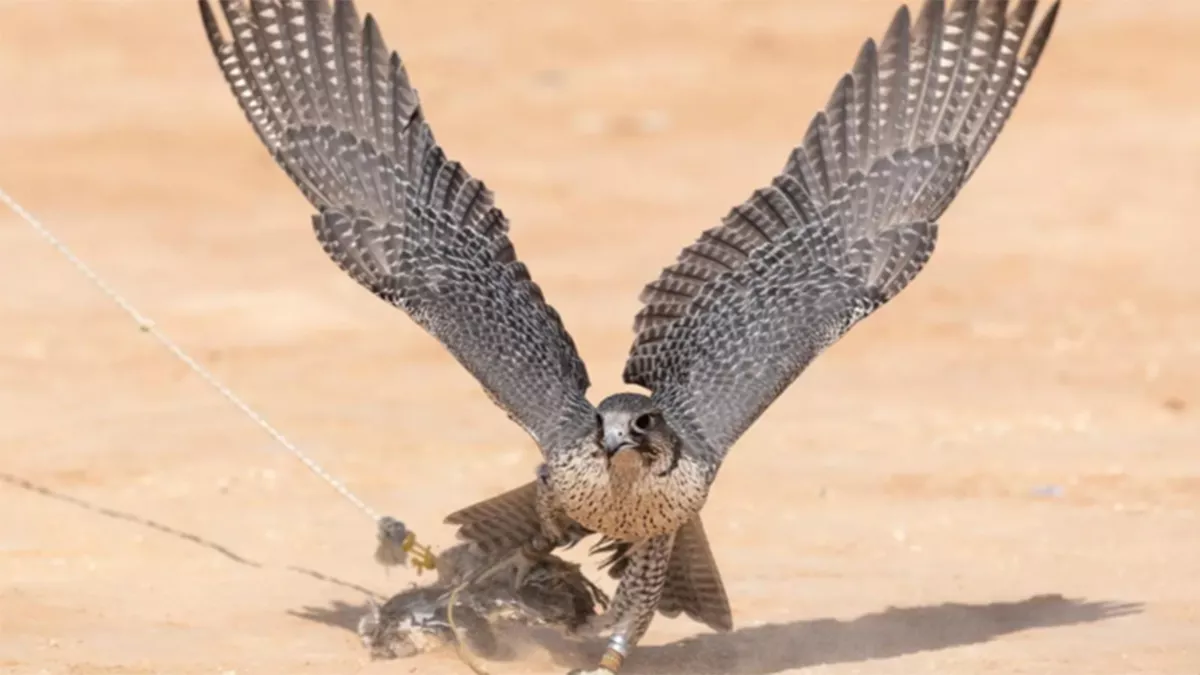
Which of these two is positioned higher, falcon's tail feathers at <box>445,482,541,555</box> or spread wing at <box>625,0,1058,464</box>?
spread wing at <box>625,0,1058,464</box>

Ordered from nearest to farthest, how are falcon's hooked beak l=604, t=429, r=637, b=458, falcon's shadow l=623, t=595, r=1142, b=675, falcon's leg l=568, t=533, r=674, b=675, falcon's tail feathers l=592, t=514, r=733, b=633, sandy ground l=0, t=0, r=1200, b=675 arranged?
1. falcon's hooked beak l=604, t=429, r=637, b=458
2. falcon's leg l=568, t=533, r=674, b=675
3. falcon's tail feathers l=592, t=514, r=733, b=633
4. falcon's shadow l=623, t=595, r=1142, b=675
5. sandy ground l=0, t=0, r=1200, b=675

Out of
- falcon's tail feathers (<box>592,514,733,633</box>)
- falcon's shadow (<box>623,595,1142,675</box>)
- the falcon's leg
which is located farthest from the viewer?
falcon's shadow (<box>623,595,1142,675</box>)

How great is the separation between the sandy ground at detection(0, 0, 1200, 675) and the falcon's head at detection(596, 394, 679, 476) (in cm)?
107

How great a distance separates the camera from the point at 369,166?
909 cm

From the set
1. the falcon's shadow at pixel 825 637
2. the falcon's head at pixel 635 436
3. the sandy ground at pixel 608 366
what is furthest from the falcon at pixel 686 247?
the sandy ground at pixel 608 366

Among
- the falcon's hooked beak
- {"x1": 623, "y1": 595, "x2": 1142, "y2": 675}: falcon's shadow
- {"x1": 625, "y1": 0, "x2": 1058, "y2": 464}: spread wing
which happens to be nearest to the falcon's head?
the falcon's hooked beak

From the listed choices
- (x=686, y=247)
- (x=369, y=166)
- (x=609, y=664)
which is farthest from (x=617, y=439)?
(x=369, y=166)

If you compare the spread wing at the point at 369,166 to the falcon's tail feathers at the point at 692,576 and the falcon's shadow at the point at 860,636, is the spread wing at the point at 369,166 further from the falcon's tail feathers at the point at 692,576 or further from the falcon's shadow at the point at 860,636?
the falcon's shadow at the point at 860,636

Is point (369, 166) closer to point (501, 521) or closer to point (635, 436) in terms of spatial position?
point (501, 521)

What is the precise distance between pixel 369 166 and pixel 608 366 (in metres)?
3.72

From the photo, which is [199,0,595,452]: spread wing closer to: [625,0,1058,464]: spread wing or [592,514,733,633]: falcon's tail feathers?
[625,0,1058,464]: spread wing

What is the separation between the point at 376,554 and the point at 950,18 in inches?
121

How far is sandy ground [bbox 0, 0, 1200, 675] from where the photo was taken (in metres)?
8.65

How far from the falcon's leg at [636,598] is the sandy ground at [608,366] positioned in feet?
0.90
